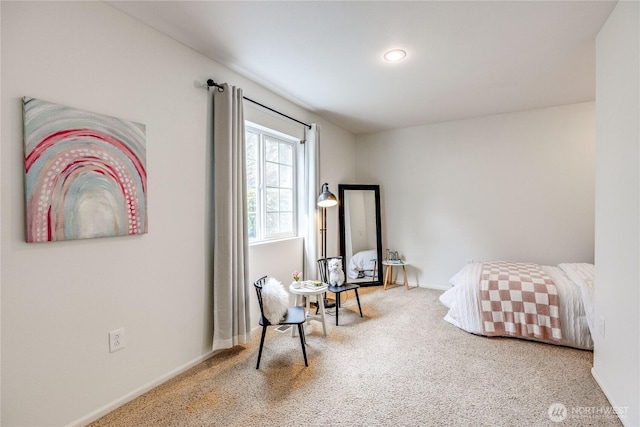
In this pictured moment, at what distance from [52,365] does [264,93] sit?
2750mm

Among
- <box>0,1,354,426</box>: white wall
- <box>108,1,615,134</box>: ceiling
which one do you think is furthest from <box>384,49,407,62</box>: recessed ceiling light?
<box>0,1,354,426</box>: white wall

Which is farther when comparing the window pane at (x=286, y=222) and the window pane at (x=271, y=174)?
the window pane at (x=286, y=222)

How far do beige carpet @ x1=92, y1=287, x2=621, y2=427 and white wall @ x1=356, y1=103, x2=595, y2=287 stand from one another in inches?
70.0

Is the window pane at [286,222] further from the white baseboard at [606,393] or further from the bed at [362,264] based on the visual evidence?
the white baseboard at [606,393]

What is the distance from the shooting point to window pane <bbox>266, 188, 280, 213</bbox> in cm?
337

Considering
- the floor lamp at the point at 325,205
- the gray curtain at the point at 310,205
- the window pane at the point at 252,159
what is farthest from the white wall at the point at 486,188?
the window pane at the point at 252,159

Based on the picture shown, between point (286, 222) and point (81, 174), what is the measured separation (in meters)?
2.21

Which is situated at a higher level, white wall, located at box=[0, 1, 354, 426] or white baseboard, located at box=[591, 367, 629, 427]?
white wall, located at box=[0, 1, 354, 426]

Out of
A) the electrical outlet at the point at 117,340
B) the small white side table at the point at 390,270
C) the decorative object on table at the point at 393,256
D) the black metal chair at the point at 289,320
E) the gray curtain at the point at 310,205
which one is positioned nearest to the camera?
the electrical outlet at the point at 117,340

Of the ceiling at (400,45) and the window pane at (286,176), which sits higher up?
the ceiling at (400,45)

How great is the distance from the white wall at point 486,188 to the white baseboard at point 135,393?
3.48 m

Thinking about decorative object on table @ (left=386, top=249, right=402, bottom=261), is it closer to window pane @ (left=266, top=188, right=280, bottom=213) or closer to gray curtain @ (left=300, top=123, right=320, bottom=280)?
gray curtain @ (left=300, top=123, right=320, bottom=280)

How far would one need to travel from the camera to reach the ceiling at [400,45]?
75.7 inches

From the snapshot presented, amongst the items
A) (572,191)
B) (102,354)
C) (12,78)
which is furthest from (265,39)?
(572,191)
